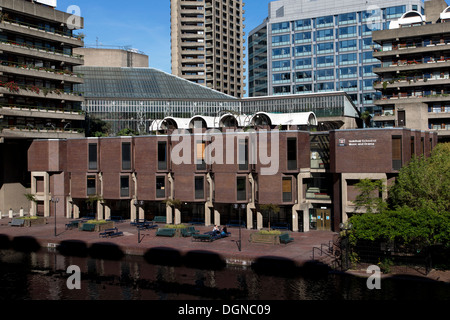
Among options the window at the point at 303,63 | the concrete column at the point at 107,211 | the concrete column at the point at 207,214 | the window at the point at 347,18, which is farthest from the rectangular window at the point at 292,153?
the window at the point at 347,18

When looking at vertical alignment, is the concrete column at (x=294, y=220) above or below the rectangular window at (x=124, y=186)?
below

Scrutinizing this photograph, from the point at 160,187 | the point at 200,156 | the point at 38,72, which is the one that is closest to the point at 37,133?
the point at 38,72

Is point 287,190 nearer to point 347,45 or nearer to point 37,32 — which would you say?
point 37,32

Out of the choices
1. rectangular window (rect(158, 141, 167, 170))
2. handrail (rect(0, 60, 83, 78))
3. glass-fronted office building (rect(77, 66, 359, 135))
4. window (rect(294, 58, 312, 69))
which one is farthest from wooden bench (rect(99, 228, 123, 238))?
window (rect(294, 58, 312, 69))

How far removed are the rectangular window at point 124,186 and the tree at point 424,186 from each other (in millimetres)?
32930

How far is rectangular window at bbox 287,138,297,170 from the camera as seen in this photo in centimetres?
5419

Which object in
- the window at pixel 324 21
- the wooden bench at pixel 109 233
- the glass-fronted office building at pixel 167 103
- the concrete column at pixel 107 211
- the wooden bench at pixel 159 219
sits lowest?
the wooden bench at pixel 109 233

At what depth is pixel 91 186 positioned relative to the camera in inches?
2537

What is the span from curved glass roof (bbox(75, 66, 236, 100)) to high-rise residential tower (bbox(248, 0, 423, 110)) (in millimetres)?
45180

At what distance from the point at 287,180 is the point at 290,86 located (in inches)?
3377

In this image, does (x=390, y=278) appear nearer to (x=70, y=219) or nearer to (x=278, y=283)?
(x=278, y=283)

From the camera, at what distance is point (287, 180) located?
54062 millimetres

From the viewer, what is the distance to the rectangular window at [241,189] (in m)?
55.7

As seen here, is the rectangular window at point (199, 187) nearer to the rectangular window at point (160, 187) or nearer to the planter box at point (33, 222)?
the rectangular window at point (160, 187)
